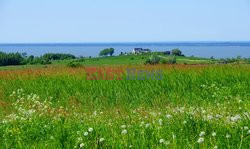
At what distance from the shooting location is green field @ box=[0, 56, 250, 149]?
5855 mm

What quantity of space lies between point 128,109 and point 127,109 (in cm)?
30

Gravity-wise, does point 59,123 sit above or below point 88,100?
above

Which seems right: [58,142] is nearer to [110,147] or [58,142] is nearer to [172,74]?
[110,147]

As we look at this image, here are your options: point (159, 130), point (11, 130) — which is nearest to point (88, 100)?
point (11, 130)

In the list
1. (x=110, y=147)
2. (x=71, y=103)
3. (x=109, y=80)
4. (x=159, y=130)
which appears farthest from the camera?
(x=109, y=80)

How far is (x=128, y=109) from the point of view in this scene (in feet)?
36.1

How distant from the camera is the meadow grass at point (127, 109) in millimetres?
5857

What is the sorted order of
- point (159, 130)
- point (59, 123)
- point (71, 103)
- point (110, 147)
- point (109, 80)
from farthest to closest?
point (109, 80)
point (71, 103)
point (59, 123)
point (159, 130)
point (110, 147)

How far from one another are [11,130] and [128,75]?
10754 mm

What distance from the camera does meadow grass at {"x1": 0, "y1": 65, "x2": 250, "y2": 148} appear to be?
5857 mm

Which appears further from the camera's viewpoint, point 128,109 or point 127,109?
point 127,109

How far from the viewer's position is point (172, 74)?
57.0 feet

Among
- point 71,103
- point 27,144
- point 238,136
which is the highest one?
point 238,136

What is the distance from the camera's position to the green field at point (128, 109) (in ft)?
19.2
